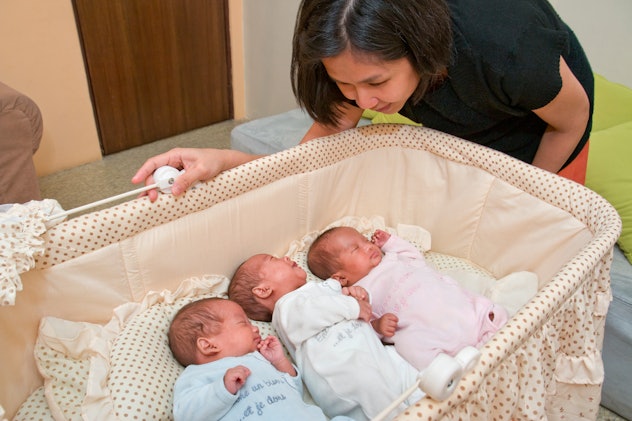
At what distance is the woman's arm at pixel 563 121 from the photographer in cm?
97

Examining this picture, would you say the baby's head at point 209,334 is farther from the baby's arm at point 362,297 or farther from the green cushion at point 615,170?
the green cushion at point 615,170

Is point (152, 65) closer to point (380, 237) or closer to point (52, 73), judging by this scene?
point (52, 73)

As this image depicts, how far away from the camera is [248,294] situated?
1116 millimetres

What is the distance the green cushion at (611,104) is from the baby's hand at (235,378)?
148 centimetres

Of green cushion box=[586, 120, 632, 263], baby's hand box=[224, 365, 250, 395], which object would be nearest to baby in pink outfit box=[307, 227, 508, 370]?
baby's hand box=[224, 365, 250, 395]

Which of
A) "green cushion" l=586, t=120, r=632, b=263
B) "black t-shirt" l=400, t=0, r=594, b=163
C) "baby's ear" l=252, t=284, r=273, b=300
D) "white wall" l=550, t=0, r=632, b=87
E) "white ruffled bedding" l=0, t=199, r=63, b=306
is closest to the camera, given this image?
"white ruffled bedding" l=0, t=199, r=63, b=306

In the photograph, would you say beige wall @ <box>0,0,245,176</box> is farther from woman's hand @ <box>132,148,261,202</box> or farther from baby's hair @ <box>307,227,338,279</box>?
baby's hair @ <box>307,227,338,279</box>

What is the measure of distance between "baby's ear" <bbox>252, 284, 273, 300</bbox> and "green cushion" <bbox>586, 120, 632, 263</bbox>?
97 centimetres

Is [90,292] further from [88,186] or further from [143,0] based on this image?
[143,0]

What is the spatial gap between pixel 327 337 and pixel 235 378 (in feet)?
0.70

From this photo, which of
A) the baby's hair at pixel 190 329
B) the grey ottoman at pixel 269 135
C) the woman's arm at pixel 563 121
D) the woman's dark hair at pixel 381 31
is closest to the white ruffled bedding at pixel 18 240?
the baby's hair at pixel 190 329

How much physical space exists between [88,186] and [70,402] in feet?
4.93

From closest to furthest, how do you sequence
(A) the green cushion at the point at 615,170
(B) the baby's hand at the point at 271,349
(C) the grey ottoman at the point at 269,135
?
(B) the baby's hand at the point at 271,349
(A) the green cushion at the point at 615,170
(C) the grey ottoman at the point at 269,135

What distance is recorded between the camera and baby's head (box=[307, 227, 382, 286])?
1212 mm
